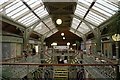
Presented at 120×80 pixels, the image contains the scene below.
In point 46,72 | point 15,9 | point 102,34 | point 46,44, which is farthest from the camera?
point 46,44

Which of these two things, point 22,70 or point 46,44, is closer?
point 22,70

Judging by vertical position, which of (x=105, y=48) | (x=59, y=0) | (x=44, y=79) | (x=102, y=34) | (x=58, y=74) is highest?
(x=59, y=0)

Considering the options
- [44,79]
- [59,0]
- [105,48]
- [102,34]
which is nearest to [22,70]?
[44,79]

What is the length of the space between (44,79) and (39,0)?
5.62 meters

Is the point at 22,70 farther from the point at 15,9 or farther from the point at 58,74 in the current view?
the point at 58,74

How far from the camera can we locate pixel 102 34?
17.4 m

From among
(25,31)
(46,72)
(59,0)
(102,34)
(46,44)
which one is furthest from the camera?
(46,44)

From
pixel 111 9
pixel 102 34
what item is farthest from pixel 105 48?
pixel 111 9

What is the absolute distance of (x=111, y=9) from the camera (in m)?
10.6

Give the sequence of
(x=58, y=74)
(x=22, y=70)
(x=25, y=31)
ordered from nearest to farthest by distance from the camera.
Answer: (x=22, y=70) < (x=25, y=31) < (x=58, y=74)

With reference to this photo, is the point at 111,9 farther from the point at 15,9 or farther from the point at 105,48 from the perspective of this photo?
the point at 105,48

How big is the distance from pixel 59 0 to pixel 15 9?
2739 mm

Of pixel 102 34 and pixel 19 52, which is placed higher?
pixel 102 34

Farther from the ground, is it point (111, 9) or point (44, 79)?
point (111, 9)
